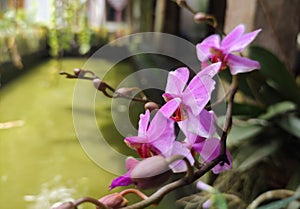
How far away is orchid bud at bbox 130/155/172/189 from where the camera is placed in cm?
23

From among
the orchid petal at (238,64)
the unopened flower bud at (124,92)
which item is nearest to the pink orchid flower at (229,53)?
the orchid petal at (238,64)

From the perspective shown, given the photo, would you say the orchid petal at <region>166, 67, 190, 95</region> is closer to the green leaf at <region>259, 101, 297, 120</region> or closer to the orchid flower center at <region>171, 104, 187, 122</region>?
the orchid flower center at <region>171, 104, 187, 122</region>

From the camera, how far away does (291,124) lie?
2.29ft

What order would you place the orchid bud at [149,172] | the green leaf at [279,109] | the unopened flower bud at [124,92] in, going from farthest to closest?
the green leaf at [279,109] → the unopened flower bud at [124,92] → the orchid bud at [149,172]

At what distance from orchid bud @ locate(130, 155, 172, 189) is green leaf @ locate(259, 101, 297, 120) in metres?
0.52

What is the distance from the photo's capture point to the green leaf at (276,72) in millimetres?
743

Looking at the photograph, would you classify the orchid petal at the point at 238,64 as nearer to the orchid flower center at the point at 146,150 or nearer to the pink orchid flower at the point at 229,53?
the pink orchid flower at the point at 229,53

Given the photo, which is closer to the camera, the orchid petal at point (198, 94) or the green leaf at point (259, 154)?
the orchid petal at point (198, 94)

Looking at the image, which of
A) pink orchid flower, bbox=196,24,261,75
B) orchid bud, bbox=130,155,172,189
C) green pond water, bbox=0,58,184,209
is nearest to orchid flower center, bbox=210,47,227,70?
pink orchid flower, bbox=196,24,261,75

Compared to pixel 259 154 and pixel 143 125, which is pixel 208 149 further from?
pixel 259 154

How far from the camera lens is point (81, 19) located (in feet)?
7.18

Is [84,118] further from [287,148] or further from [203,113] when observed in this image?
[203,113]

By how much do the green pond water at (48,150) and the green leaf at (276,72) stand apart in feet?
0.83

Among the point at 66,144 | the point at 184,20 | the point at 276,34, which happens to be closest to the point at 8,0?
the point at 184,20
